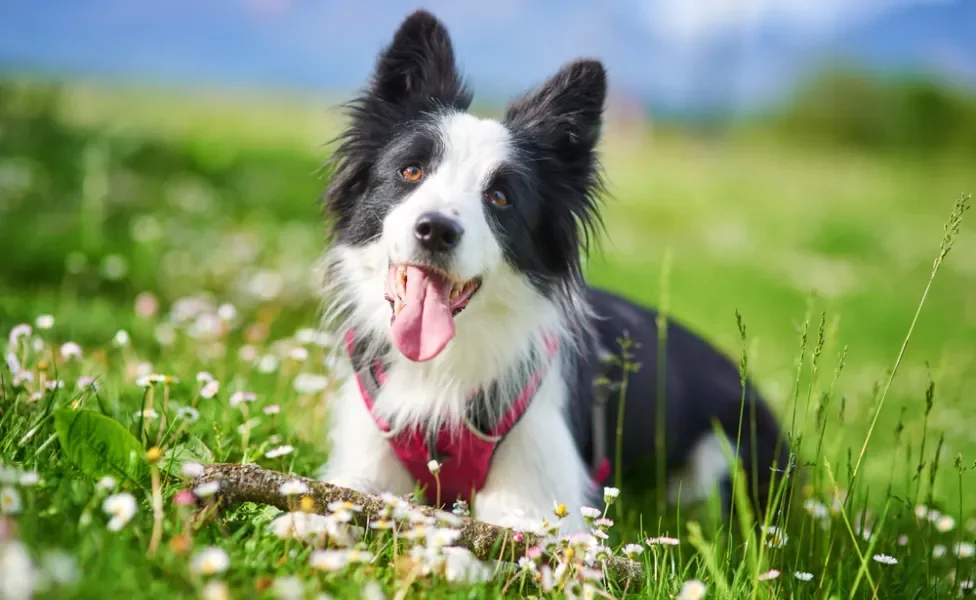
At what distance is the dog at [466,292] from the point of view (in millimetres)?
2992

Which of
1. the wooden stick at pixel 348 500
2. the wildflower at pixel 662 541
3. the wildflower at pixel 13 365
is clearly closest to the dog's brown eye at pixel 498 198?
the wooden stick at pixel 348 500

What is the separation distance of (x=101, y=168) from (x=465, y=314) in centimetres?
638

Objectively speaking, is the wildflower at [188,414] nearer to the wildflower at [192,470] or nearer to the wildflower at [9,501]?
the wildflower at [192,470]

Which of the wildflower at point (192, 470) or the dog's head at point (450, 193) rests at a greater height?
the dog's head at point (450, 193)

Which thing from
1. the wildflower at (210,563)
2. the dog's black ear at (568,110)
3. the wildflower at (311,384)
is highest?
the dog's black ear at (568,110)

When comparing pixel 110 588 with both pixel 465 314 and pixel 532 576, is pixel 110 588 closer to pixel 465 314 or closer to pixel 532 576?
pixel 532 576

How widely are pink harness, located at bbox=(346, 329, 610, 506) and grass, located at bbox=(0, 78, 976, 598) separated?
377 millimetres

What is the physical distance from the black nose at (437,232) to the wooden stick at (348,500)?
2.58ft

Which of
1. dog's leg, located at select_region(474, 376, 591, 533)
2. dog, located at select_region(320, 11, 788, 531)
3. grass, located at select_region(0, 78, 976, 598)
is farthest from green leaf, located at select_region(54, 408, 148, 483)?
Answer: dog's leg, located at select_region(474, 376, 591, 533)

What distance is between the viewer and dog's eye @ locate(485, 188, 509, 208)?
9.96ft

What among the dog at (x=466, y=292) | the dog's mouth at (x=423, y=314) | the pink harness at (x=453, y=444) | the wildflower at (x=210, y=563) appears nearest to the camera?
the wildflower at (x=210, y=563)

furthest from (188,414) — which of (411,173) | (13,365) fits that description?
(411,173)

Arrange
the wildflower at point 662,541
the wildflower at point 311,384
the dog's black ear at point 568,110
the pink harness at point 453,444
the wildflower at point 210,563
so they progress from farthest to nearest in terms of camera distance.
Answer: the wildflower at point 311,384 → the dog's black ear at point 568,110 → the pink harness at point 453,444 → the wildflower at point 662,541 → the wildflower at point 210,563

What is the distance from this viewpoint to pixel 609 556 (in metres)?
2.43
